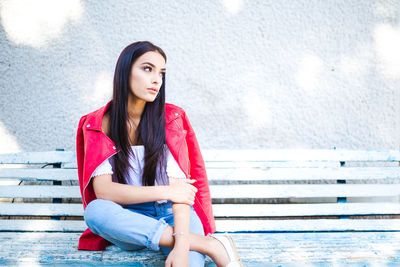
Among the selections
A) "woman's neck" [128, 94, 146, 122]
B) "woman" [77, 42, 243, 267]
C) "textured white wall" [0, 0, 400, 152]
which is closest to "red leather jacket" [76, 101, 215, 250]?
"woman" [77, 42, 243, 267]

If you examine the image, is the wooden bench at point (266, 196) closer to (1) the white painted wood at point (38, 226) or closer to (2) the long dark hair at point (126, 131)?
(1) the white painted wood at point (38, 226)

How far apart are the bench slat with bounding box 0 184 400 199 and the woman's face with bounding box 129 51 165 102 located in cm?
88

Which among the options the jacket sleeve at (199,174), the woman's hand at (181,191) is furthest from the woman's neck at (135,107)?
the woman's hand at (181,191)

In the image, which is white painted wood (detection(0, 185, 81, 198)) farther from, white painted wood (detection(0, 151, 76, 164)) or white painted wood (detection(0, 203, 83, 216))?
white painted wood (detection(0, 151, 76, 164))

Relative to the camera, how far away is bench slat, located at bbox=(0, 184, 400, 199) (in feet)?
6.61

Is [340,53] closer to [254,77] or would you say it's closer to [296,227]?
[254,77]

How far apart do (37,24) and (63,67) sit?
44 cm

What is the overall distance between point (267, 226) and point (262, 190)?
0.25 meters

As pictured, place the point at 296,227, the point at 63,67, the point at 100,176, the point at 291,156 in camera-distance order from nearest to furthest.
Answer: the point at 100,176 → the point at 296,227 → the point at 291,156 → the point at 63,67

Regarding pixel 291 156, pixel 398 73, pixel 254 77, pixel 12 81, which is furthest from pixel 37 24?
pixel 398 73

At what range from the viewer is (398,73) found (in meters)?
2.55

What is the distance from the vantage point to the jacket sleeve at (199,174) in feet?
5.65

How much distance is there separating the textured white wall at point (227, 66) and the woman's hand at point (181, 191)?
0.98 metres

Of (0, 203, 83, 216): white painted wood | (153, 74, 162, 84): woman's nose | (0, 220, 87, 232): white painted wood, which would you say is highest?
(153, 74, 162, 84): woman's nose
